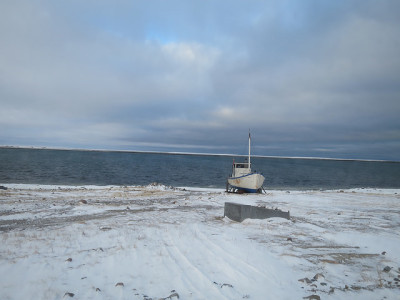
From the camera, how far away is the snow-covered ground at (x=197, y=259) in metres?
4.74

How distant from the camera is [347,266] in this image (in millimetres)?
6039

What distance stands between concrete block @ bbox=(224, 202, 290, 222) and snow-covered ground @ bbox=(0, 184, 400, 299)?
1.22ft

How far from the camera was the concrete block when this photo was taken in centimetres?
1066

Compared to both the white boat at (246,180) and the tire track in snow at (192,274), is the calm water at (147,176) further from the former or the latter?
the tire track in snow at (192,274)

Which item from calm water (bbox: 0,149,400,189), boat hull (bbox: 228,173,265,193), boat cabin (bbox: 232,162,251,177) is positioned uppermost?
boat cabin (bbox: 232,162,251,177)

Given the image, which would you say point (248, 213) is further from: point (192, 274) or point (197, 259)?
point (192, 274)

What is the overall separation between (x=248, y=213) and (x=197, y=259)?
500 centimetres

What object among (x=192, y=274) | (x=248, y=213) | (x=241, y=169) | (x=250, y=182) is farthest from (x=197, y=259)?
(x=241, y=169)

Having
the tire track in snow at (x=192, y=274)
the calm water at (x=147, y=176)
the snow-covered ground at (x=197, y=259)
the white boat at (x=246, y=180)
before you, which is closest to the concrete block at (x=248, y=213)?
the snow-covered ground at (x=197, y=259)

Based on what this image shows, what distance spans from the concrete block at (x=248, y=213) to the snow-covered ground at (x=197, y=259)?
0.37 meters

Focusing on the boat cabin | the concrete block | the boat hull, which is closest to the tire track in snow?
A: the concrete block

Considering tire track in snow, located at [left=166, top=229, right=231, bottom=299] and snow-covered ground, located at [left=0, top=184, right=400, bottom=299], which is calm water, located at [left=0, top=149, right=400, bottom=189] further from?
tire track in snow, located at [left=166, top=229, right=231, bottom=299]

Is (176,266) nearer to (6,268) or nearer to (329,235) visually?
(6,268)

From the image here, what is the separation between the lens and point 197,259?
6.28 metres
